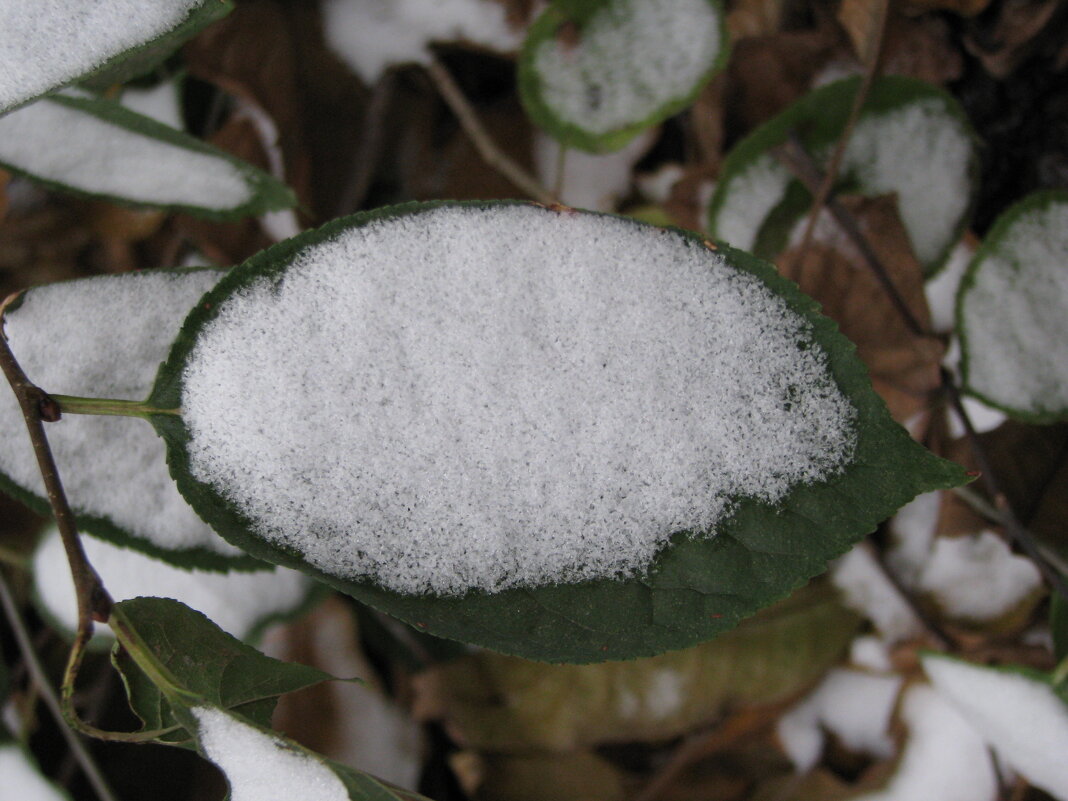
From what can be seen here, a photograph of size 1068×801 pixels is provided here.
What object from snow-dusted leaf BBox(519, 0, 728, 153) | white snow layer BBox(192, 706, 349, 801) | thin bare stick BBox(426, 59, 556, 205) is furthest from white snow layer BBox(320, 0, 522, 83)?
white snow layer BBox(192, 706, 349, 801)

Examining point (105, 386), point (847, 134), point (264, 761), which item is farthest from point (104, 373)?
point (847, 134)

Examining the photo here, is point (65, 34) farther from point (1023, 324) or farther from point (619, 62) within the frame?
point (1023, 324)

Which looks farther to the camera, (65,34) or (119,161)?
(119,161)

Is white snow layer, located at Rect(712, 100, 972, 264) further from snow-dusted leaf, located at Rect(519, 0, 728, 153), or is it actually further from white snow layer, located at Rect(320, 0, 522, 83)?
A: white snow layer, located at Rect(320, 0, 522, 83)

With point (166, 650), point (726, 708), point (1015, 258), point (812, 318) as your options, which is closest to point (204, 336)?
point (166, 650)

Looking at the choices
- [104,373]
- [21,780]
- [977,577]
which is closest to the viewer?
[104,373]

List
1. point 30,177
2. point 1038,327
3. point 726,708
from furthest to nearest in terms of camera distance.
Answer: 1. point 726,708
2. point 1038,327
3. point 30,177

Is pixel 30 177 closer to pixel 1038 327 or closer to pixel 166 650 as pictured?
pixel 166 650
